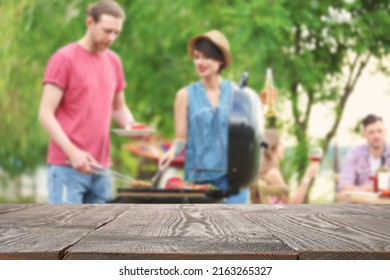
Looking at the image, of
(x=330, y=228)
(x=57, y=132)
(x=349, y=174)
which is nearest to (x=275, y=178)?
(x=349, y=174)

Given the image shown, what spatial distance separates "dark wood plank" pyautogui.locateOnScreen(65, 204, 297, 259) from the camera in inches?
42.4

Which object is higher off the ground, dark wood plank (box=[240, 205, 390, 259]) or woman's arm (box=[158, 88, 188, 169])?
woman's arm (box=[158, 88, 188, 169])

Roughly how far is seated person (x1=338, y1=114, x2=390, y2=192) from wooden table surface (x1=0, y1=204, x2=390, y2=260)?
3262 millimetres

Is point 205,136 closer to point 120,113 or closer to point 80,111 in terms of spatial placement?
point 120,113

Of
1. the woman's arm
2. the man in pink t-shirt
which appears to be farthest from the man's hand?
the woman's arm

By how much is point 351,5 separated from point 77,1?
3.66m

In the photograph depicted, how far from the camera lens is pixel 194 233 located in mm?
1310

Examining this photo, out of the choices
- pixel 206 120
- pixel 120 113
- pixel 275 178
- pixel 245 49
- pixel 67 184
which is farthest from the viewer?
pixel 245 49

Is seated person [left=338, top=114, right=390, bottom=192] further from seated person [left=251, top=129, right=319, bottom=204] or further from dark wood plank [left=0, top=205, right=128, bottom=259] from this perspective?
dark wood plank [left=0, top=205, right=128, bottom=259]

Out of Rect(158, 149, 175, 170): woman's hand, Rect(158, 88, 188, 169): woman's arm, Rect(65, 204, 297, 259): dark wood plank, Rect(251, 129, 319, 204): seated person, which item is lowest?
Rect(251, 129, 319, 204): seated person

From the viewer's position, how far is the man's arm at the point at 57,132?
11.1 ft

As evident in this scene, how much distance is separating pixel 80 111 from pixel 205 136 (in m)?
0.68
